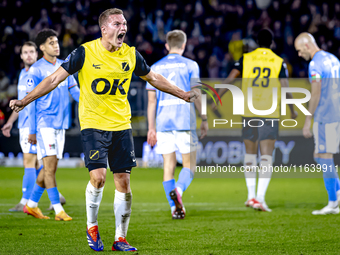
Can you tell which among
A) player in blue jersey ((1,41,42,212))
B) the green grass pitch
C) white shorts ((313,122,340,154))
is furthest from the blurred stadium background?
white shorts ((313,122,340,154))

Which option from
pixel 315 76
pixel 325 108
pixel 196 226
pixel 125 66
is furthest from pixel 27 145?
pixel 325 108

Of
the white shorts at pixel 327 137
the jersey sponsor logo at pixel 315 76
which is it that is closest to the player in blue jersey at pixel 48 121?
the jersey sponsor logo at pixel 315 76

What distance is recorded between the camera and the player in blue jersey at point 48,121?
5949mm

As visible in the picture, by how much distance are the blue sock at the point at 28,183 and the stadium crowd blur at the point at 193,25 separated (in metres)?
9.37

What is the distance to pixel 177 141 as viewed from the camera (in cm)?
629

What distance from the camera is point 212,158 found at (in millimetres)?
13125

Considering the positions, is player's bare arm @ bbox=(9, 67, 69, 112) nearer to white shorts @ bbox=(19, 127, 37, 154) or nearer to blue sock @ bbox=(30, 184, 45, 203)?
blue sock @ bbox=(30, 184, 45, 203)

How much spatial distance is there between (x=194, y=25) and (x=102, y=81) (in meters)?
13.6

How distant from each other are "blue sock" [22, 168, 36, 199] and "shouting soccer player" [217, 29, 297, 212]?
3.04 meters

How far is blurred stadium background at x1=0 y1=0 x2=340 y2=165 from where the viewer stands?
15.9 m

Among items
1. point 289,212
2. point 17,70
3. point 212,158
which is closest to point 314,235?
point 289,212

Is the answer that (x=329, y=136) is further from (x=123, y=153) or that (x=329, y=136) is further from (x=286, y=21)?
(x=286, y=21)

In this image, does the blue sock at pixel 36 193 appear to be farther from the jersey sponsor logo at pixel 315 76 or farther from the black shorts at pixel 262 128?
the jersey sponsor logo at pixel 315 76

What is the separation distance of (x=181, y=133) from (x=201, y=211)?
1.21 meters
